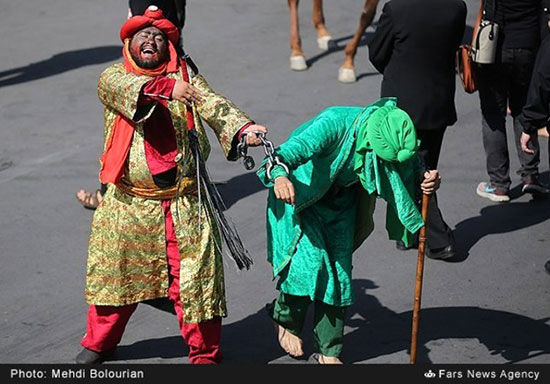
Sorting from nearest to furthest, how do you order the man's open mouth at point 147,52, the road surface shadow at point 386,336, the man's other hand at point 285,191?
the man's other hand at point 285,191, the man's open mouth at point 147,52, the road surface shadow at point 386,336

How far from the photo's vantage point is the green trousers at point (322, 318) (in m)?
5.46

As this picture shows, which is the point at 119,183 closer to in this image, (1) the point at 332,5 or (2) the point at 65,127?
(2) the point at 65,127

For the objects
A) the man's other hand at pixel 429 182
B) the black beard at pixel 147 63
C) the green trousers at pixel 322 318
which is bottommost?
the green trousers at pixel 322 318

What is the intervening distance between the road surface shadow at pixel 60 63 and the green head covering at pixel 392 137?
5709 mm

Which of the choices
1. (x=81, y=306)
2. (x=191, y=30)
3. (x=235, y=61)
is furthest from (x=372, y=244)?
(x=191, y=30)

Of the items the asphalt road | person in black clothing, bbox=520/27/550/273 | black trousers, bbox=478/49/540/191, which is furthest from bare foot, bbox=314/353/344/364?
black trousers, bbox=478/49/540/191

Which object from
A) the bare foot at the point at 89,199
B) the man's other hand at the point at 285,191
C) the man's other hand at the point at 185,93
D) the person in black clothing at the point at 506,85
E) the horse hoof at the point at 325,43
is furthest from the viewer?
the horse hoof at the point at 325,43

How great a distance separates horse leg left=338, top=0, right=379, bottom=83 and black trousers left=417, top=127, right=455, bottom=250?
316 centimetres

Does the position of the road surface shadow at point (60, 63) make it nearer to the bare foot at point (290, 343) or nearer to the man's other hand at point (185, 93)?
the bare foot at point (290, 343)

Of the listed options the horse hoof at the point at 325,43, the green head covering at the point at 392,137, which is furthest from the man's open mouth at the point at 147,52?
the horse hoof at the point at 325,43

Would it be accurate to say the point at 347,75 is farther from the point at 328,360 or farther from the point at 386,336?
the point at 328,360

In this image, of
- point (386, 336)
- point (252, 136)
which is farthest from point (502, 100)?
point (252, 136)

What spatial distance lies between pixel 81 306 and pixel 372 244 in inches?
76.7

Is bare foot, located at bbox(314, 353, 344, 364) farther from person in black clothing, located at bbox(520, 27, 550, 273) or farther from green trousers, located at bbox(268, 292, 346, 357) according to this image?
person in black clothing, located at bbox(520, 27, 550, 273)
